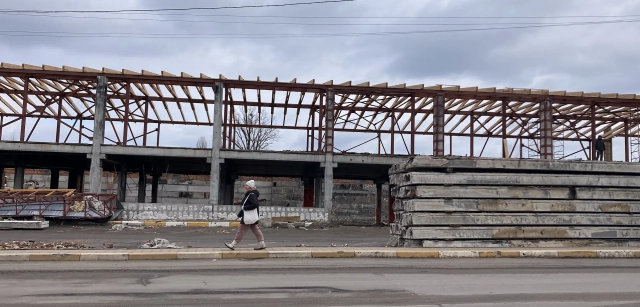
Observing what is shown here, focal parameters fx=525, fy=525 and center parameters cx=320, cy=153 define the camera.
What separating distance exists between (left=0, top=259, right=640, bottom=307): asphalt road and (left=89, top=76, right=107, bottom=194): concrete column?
55.5 feet

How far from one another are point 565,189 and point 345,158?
15.2m

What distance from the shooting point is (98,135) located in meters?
25.5

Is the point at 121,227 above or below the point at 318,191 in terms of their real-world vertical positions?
below

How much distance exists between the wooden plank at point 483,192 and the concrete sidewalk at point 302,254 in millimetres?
1316

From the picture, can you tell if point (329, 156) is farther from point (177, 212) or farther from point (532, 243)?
point (532, 243)

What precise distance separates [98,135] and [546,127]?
22.7 meters

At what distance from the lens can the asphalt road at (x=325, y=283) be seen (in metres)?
6.45

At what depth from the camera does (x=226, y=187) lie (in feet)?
109

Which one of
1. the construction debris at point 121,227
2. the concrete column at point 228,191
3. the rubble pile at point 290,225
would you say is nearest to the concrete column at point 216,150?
the rubble pile at point 290,225

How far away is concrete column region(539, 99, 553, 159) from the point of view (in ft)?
90.0

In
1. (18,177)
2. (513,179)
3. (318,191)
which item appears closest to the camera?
(513,179)

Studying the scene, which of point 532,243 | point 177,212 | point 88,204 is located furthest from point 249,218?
point 88,204

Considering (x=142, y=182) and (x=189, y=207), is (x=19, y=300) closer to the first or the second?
(x=189, y=207)

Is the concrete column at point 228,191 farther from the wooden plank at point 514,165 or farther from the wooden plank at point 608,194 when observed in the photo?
the wooden plank at point 608,194
